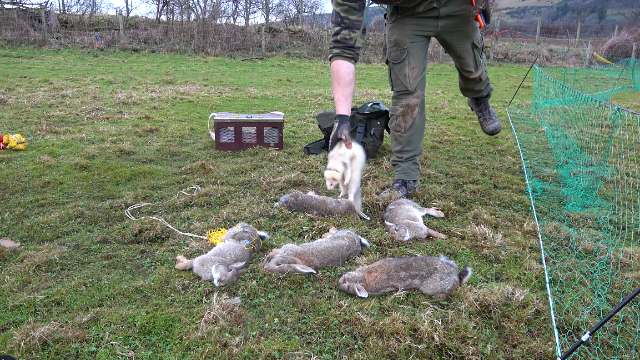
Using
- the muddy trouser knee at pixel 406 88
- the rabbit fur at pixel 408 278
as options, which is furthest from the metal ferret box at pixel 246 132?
the rabbit fur at pixel 408 278

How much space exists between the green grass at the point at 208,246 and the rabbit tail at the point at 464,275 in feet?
0.25

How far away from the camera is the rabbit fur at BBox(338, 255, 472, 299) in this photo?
2.78 meters

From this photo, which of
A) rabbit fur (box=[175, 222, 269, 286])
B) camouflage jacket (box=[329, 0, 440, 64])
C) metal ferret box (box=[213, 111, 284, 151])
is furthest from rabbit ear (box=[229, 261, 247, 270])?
metal ferret box (box=[213, 111, 284, 151])

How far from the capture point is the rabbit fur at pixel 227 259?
286 cm

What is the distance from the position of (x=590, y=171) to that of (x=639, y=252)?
1925 mm

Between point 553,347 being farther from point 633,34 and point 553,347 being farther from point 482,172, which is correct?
point 633,34

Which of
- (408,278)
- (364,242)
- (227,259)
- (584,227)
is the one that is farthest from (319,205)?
(584,227)

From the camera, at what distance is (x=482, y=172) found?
206 inches

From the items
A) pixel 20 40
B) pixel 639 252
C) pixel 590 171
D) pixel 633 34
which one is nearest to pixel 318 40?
pixel 20 40

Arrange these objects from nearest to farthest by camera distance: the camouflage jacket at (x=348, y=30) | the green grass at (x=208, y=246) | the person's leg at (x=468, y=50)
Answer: the green grass at (x=208, y=246) < the camouflage jacket at (x=348, y=30) < the person's leg at (x=468, y=50)

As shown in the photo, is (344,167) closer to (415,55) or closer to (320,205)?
(320,205)

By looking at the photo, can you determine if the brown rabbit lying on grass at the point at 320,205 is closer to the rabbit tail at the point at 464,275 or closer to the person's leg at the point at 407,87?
the person's leg at the point at 407,87

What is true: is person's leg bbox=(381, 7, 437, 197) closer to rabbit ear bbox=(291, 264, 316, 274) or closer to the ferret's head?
the ferret's head

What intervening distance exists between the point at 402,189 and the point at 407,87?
0.95 m
